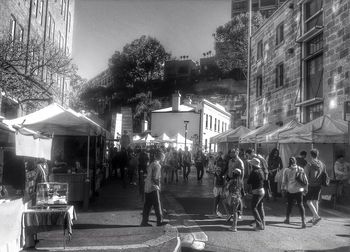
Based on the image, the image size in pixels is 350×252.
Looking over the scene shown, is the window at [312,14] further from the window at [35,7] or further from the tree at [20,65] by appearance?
the window at [35,7]

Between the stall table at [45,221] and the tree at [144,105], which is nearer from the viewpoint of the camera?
the stall table at [45,221]

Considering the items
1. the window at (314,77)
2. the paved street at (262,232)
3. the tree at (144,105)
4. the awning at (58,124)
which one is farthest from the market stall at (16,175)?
the tree at (144,105)

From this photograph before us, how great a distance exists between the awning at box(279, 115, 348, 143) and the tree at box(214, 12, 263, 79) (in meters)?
46.2

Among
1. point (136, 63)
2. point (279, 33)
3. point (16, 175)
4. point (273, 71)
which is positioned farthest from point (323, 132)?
point (136, 63)

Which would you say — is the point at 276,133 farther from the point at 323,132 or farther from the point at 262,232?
the point at 262,232

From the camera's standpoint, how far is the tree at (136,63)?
218ft

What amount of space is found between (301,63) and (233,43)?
41.6 m

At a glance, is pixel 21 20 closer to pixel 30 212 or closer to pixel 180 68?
pixel 30 212

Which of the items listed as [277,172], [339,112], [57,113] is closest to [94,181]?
[57,113]

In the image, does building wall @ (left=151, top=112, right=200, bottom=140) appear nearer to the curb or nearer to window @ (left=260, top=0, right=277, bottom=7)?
window @ (left=260, top=0, right=277, bottom=7)

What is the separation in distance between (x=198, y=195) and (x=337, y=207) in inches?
205

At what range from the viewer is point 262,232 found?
355 inches

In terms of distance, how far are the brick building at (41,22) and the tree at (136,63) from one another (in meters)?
32.4

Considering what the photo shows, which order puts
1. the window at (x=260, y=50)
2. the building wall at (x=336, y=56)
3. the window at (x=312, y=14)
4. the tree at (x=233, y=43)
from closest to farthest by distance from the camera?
the building wall at (x=336, y=56) → the window at (x=312, y=14) → the window at (x=260, y=50) → the tree at (x=233, y=43)
